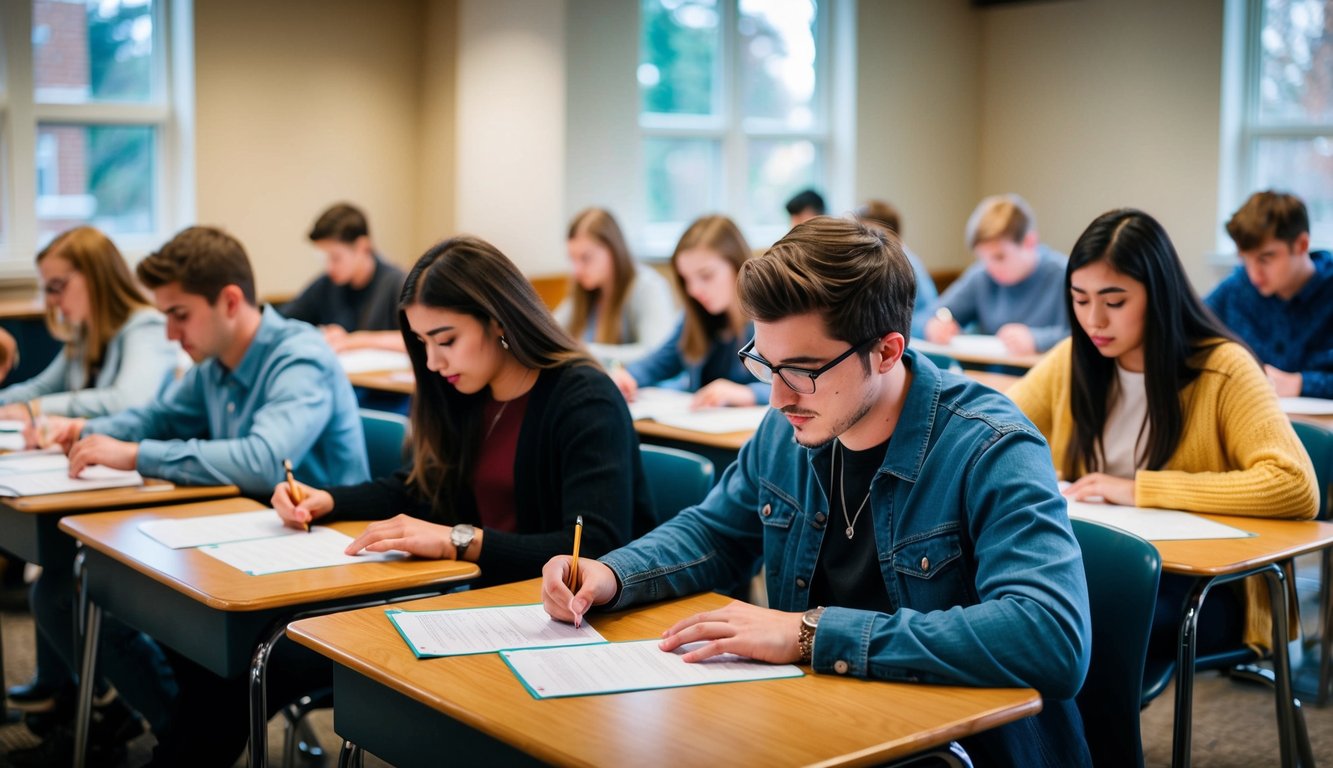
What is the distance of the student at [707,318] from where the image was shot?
13.8ft

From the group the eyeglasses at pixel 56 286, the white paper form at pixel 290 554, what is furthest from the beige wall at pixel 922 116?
the white paper form at pixel 290 554

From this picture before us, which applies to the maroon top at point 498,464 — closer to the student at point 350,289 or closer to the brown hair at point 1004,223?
the student at point 350,289

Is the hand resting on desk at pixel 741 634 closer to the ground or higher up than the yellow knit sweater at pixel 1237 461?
closer to the ground

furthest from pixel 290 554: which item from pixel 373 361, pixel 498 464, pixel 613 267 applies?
pixel 613 267

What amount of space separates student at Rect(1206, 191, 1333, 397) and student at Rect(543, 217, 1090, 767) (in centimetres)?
273

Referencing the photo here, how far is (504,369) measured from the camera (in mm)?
2514

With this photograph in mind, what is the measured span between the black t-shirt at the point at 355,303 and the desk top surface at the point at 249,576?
10.8ft

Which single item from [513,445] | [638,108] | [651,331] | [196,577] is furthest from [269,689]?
[638,108]

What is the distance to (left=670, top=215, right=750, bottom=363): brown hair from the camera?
4.28 metres

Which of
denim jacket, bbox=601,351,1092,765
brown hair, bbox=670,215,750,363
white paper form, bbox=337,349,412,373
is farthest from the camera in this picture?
white paper form, bbox=337,349,412,373

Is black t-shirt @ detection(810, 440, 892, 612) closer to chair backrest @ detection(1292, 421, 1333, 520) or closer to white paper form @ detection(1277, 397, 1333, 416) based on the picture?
chair backrest @ detection(1292, 421, 1333, 520)

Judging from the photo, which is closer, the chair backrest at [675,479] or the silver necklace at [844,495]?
the silver necklace at [844,495]

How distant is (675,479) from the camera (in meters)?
2.61

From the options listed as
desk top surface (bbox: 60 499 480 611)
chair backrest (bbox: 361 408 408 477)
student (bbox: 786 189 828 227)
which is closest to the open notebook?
desk top surface (bbox: 60 499 480 611)
